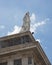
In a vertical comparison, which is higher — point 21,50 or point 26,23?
point 26,23

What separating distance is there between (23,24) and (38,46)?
6312 mm

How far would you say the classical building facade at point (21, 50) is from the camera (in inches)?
1834

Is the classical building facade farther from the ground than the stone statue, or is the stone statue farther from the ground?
the stone statue

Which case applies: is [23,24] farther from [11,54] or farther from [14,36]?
[11,54]

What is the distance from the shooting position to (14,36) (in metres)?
50.3

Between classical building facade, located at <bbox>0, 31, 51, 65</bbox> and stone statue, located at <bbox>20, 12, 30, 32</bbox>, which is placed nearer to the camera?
classical building facade, located at <bbox>0, 31, 51, 65</bbox>

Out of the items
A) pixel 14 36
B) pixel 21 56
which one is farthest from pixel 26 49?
pixel 14 36

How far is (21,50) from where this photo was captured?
47125 millimetres

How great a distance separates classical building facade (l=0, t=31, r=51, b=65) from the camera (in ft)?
153

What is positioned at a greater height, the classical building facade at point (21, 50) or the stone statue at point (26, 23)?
the stone statue at point (26, 23)

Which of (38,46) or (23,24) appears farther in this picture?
(23,24)

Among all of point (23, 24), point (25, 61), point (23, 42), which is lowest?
point (25, 61)

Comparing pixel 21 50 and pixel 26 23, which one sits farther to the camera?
pixel 26 23

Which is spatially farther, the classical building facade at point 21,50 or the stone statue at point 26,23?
the stone statue at point 26,23
